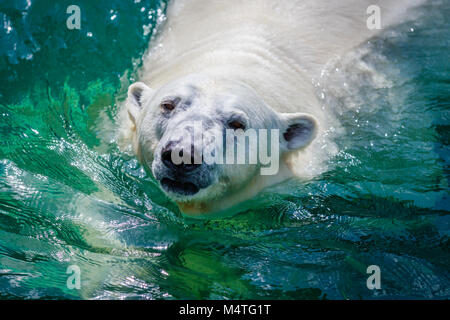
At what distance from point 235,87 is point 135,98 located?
81 centimetres

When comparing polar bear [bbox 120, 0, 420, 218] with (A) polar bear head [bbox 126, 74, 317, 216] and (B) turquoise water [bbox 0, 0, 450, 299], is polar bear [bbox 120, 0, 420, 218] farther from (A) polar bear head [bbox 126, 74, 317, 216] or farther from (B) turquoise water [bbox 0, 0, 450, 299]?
(B) turquoise water [bbox 0, 0, 450, 299]

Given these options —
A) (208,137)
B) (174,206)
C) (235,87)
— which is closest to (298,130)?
(235,87)

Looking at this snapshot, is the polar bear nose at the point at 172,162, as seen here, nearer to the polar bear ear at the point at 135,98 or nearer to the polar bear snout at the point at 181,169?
the polar bear snout at the point at 181,169

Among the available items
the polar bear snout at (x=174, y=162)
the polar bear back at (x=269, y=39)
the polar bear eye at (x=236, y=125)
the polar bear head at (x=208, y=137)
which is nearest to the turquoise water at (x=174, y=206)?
the polar bear back at (x=269, y=39)

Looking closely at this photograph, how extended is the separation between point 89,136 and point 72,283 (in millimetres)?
1441

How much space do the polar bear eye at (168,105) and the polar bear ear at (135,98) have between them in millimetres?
Answer: 473

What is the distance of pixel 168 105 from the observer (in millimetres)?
3535

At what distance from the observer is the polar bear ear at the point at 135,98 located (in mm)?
3994

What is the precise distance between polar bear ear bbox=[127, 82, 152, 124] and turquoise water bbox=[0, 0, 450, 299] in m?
0.45

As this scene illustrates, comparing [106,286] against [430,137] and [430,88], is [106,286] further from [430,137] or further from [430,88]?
[430,88]

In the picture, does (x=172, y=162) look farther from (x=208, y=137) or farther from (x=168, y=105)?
(x=168, y=105)

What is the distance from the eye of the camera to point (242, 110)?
3486mm

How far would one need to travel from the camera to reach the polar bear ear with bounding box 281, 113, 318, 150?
3785 mm
